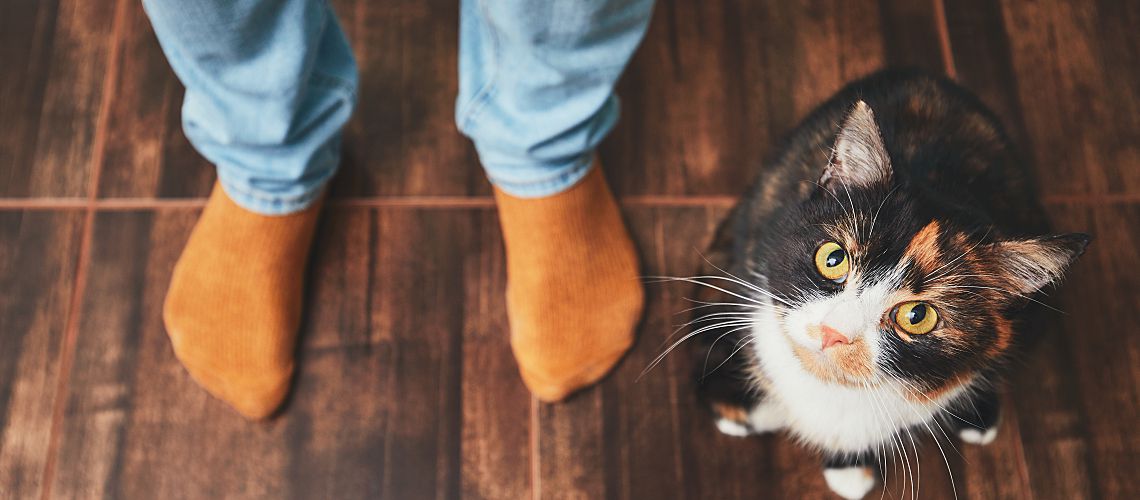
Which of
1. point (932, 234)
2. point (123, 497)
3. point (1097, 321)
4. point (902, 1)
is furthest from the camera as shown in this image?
point (902, 1)

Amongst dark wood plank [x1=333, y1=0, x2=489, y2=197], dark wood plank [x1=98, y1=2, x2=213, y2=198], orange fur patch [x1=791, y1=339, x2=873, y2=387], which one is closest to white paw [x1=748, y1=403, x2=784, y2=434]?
orange fur patch [x1=791, y1=339, x2=873, y2=387]

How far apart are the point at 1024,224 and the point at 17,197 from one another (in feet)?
4.41

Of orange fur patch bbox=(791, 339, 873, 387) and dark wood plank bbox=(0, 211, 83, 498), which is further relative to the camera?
dark wood plank bbox=(0, 211, 83, 498)

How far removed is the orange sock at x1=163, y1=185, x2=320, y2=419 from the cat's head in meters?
0.66

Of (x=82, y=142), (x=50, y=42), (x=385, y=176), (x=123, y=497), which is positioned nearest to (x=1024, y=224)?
(x=385, y=176)

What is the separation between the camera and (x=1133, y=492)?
113 centimetres

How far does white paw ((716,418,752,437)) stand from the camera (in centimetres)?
111

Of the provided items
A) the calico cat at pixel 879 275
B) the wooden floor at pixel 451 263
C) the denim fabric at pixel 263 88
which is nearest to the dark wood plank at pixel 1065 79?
the wooden floor at pixel 451 263

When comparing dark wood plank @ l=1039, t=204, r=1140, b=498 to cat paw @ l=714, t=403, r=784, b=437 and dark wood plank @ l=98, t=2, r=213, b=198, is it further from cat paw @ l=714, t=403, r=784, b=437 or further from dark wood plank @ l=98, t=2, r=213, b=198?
dark wood plank @ l=98, t=2, r=213, b=198

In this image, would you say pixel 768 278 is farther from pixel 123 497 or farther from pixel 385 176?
pixel 123 497

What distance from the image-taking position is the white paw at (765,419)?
42.2 inches

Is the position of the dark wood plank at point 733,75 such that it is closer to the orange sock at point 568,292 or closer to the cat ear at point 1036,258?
the orange sock at point 568,292

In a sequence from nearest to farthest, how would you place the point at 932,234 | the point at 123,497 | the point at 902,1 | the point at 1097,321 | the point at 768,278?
the point at 932,234 → the point at 768,278 → the point at 123,497 → the point at 1097,321 → the point at 902,1

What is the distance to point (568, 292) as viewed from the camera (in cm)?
112
